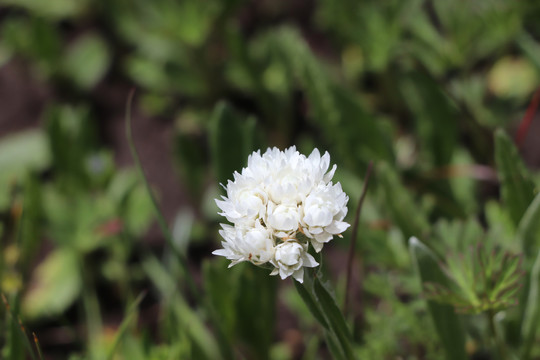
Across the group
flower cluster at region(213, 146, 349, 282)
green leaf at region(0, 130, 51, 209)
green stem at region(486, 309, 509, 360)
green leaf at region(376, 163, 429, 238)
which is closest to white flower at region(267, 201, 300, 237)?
flower cluster at region(213, 146, 349, 282)

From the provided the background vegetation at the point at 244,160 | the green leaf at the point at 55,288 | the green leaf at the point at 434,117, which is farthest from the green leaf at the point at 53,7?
the green leaf at the point at 434,117

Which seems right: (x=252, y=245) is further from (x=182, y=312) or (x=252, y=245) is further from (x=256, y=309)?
(x=182, y=312)

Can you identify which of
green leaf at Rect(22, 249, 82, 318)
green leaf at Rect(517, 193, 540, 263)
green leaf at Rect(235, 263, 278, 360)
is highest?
green leaf at Rect(22, 249, 82, 318)

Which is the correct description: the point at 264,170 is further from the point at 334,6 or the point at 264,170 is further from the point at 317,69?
the point at 334,6

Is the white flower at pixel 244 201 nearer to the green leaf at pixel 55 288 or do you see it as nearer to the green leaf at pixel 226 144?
the green leaf at pixel 226 144

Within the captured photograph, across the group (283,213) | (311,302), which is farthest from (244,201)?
(311,302)

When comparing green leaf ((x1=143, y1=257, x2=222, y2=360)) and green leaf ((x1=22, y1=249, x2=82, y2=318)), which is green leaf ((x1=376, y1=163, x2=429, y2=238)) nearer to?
green leaf ((x1=143, y1=257, x2=222, y2=360))

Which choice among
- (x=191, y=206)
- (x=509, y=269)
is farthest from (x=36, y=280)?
(x=509, y=269)
